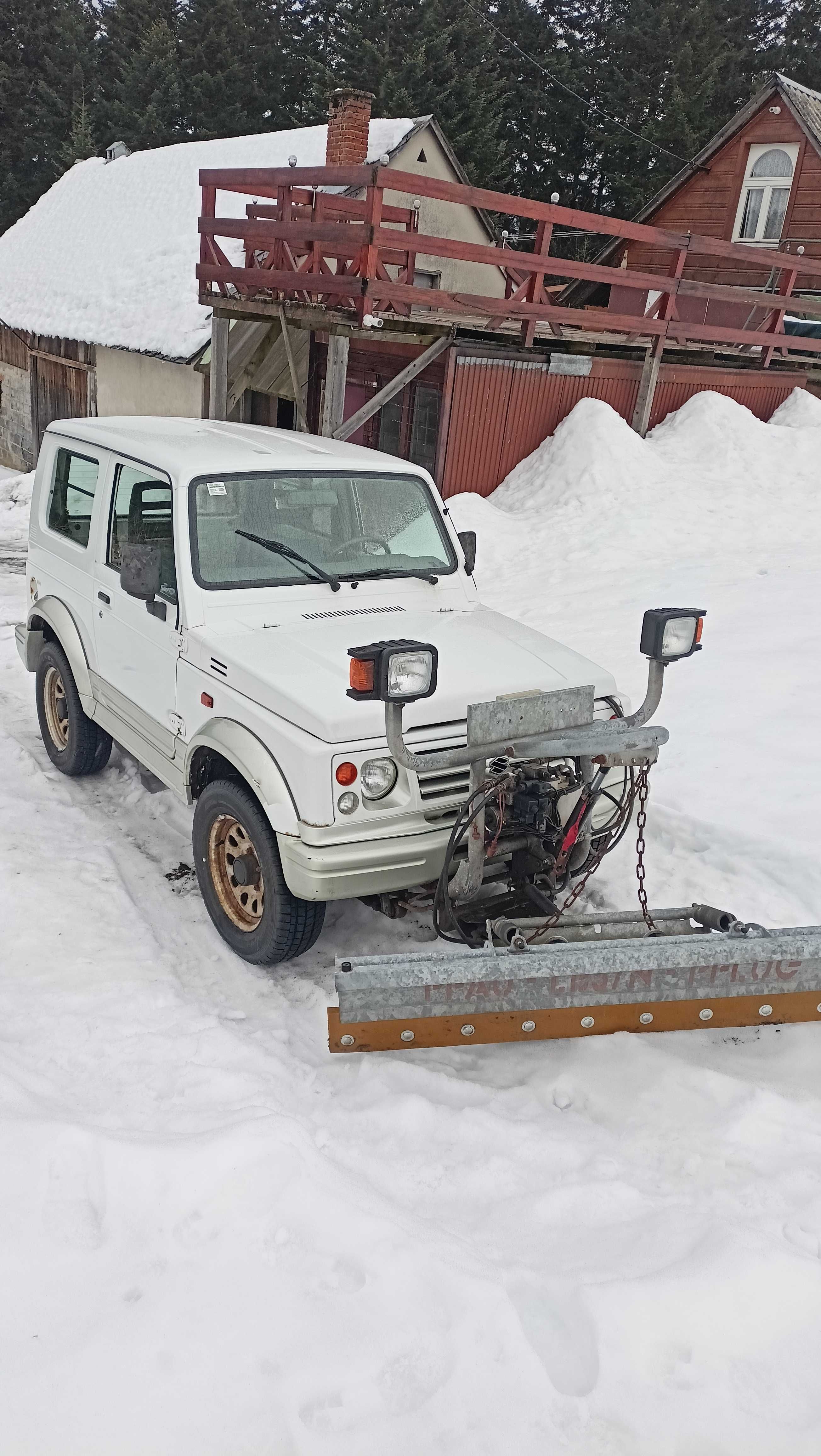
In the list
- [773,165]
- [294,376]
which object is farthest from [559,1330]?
[773,165]

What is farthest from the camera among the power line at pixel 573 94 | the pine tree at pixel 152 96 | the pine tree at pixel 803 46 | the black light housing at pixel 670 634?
the pine tree at pixel 152 96

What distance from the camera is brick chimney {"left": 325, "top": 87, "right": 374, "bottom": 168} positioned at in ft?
54.0

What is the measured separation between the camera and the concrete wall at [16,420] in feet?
71.6

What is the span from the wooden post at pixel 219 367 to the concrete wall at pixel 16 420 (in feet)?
32.2

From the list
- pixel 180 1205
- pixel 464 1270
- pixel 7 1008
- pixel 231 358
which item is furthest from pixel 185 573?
pixel 231 358

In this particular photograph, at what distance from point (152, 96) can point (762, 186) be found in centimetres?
2769

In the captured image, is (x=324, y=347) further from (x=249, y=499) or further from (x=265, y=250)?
(x=249, y=499)

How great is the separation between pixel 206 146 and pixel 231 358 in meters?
10.5

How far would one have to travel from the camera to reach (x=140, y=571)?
4.38 metres

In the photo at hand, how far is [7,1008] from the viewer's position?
12.7 feet

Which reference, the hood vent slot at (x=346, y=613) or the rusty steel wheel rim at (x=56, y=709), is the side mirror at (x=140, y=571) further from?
the rusty steel wheel rim at (x=56, y=709)

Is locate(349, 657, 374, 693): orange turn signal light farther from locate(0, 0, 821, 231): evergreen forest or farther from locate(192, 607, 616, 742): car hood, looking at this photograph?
locate(0, 0, 821, 231): evergreen forest

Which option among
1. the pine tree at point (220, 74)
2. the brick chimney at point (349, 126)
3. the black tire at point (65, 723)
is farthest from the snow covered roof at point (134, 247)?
the pine tree at point (220, 74)

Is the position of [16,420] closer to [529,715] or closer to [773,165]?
[773,165]
